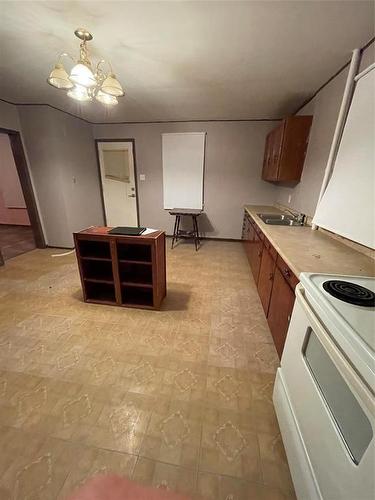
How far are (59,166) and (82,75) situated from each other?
2.53m

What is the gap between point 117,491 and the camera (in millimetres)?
952

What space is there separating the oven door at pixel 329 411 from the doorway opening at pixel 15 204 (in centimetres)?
409

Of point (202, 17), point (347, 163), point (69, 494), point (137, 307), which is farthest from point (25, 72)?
point (69, 494)

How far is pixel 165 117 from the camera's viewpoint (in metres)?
3.86

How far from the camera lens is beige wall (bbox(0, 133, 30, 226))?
481cm

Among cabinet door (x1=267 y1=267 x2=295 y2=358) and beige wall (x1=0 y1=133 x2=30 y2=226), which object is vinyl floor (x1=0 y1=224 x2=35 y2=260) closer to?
beige wall (x1=0 y1=133 x2=30 y2=226)

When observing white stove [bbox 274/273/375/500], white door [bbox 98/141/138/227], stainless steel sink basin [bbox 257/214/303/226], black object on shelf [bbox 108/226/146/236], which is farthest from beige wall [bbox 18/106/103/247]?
white stove [bbox 274/273/375/500]

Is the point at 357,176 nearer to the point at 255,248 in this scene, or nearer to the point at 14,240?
the point at 255,248

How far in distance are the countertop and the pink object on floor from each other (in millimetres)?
1311

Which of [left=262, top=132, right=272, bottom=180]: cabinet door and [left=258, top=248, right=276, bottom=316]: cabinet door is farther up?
[left=262, top=132, right=272, bottom=180]: cabinet door

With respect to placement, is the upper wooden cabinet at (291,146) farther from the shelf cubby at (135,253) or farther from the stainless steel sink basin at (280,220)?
the shelf cubby at (135,253)

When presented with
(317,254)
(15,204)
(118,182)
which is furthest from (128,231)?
(15,204)

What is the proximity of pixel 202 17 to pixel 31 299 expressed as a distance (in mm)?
3087

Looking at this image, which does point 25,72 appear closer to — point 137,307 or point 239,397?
point 137,307
